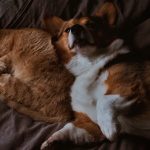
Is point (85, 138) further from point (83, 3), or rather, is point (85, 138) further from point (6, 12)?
point (6, 12)

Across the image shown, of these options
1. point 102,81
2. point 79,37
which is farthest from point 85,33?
point 102,81

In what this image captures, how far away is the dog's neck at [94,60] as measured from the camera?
1.61 metres

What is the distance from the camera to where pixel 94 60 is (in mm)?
1638

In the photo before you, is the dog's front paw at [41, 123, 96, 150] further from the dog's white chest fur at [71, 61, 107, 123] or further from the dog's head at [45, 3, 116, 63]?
the dog's head at [45, 3, 116, 63]

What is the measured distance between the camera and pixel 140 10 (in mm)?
1645

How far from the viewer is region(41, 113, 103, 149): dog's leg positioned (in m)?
1.33

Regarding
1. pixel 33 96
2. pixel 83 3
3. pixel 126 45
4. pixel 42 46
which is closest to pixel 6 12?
pixel 42 46

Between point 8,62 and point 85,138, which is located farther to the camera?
point 8,62

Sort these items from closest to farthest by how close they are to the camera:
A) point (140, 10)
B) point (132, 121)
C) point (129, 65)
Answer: point (132, 121) → point (129, 65) → point (140, 10)

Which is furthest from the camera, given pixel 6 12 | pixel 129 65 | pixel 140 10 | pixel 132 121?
pixel 6 12

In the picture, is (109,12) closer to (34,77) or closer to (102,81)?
(102,81)

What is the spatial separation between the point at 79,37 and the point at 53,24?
0.21 m

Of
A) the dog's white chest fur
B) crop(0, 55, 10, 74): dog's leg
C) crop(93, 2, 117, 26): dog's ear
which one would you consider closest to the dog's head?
crop(93, 2, 117, 26): dog's ear

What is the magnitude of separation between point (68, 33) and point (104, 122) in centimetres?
55
